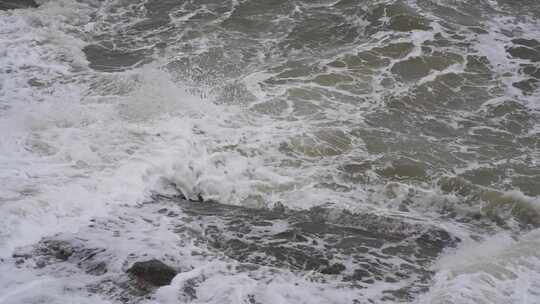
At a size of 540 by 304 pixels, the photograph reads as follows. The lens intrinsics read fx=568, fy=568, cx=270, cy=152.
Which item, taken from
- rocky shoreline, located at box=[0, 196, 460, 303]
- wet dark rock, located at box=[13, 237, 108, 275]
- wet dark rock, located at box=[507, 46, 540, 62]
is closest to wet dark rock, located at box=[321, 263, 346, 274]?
rocky shoreline, located at box=[0, 196, 460, 303]

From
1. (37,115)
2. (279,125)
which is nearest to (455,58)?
(279,125)

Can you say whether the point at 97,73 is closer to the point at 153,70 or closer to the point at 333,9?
the point at 153,70

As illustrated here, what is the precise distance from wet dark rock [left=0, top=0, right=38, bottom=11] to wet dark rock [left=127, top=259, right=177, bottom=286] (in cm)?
874

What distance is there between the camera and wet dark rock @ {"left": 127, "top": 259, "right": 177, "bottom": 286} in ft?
16.7

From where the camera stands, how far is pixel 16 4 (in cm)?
1202

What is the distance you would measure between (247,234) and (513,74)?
669cm

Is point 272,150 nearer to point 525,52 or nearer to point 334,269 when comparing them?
point 334,269

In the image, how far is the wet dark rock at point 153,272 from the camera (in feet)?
16.7

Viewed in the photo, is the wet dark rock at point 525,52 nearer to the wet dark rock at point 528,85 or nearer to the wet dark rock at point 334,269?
the wet dark rock at point 528,85

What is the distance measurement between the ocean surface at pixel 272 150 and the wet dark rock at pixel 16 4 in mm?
284

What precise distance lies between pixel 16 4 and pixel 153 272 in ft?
30.0

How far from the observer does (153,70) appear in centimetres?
985

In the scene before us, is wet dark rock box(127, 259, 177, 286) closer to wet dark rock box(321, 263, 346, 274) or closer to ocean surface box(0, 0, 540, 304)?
ocean surface box(0, 0, 540, 304)

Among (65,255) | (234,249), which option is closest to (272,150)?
(234,249)
